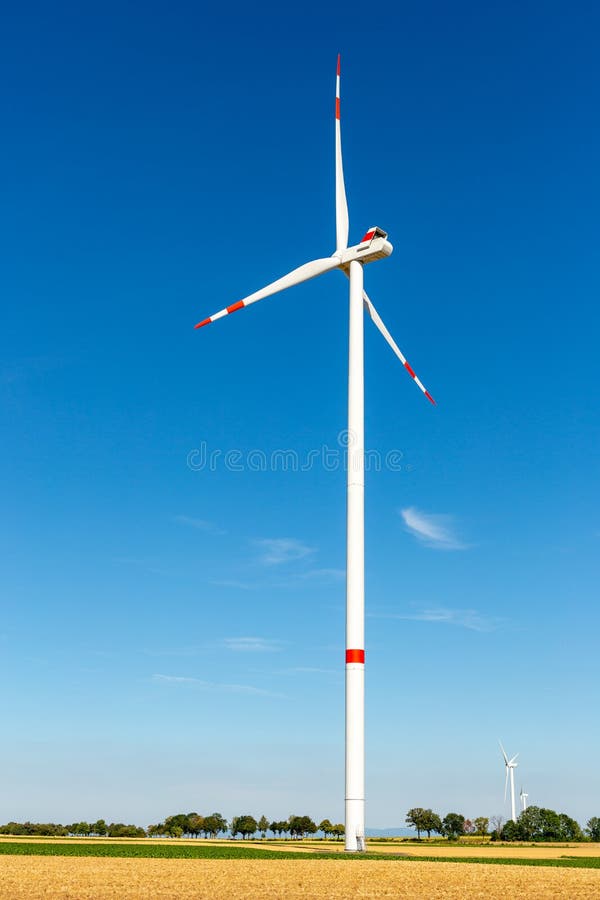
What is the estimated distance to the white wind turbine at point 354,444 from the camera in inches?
2174

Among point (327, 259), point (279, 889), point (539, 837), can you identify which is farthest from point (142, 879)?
point (539, 837)

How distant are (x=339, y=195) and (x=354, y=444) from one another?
73.7 ft

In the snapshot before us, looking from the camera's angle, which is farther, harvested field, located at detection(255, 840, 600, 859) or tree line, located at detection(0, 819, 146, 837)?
tree line, located at detection(0, 819, 146, 837)

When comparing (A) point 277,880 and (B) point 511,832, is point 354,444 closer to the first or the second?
(A) point 277,880

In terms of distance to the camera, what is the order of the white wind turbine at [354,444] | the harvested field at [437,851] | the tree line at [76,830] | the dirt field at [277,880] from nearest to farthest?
the dirt field at [277,880] < the white wind turbine at [354,444] < the harvested field at [437,851] < the tree line at [76,830]

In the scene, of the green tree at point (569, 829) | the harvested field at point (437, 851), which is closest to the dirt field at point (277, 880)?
the harvested field at point (437, 851)

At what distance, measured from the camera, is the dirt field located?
34.4m

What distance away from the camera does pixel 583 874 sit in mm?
47844

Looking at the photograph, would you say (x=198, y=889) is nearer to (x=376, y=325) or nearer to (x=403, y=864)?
(x=403, y=864)

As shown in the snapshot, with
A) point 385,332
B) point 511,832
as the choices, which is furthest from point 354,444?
point 511,832

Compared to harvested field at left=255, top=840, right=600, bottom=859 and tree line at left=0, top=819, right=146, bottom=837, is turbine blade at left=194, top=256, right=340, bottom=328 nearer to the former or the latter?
harvested field at left=255, top=840, right=600, bottom=859

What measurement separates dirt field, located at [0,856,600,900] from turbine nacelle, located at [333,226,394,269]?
135 feet

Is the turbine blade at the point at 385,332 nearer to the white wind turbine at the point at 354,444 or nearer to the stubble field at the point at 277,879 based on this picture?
the white wind turbine at the point at 354,444

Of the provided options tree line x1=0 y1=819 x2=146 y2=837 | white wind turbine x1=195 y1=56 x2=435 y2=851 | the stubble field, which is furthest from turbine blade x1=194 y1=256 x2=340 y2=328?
tree line x1=0 y1=819 x2=146 y2=837
